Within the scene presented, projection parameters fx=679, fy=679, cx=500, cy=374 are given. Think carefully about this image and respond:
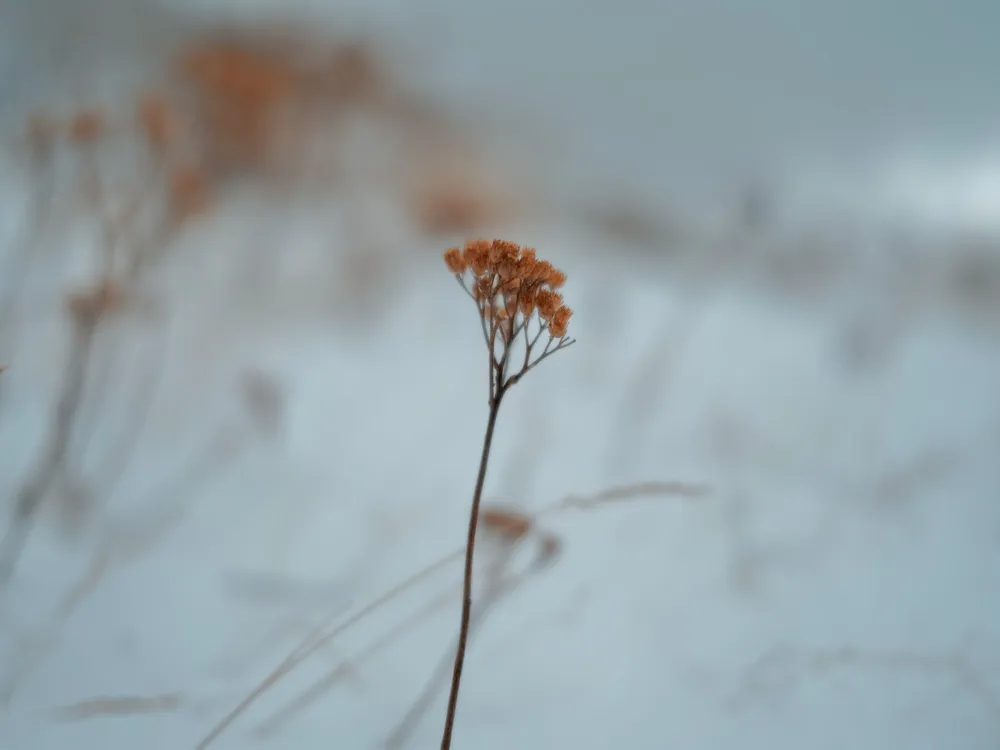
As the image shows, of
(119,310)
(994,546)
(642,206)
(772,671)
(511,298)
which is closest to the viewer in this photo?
(511,298)

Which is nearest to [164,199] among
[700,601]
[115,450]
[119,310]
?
[119,310]

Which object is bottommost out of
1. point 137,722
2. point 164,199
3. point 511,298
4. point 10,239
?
point 137,722

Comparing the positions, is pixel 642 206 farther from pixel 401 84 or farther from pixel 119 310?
pixel 119 310

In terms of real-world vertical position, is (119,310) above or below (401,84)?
below

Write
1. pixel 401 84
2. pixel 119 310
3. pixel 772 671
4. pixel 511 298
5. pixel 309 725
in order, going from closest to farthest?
pixel 511 298
pixel 309 725
pixel 772 671
pixel 119 310
pixel 401 84

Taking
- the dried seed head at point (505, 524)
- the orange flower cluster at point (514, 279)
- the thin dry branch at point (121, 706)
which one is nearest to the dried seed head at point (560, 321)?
the orange flower cluster at point (514, 279)

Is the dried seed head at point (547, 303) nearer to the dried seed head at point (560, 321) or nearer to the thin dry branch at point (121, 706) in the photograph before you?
the dried seed head at point (560, 321)

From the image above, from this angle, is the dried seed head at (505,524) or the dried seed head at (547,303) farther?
the dried seed head at (505,524)

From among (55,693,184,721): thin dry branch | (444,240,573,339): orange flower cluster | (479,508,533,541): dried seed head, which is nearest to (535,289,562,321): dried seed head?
(444,240,573,339): orange flower cluster

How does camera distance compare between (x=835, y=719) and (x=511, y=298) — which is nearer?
(x=511, y=298)
